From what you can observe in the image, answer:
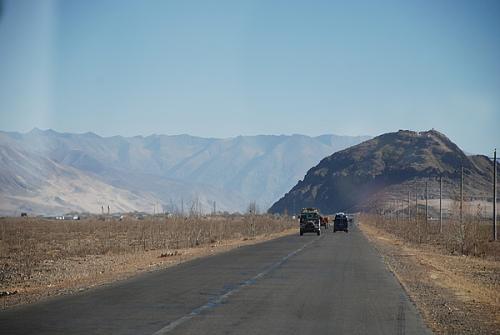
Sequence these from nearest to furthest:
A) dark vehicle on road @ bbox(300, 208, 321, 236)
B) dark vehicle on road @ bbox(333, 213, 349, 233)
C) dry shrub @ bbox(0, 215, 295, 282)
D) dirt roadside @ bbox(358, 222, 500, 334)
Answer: dirt roadside @ bbox(358, 222, 500, 334) < dry shrub @ bbox(0, 215, 295, 282) < dark vehicle on road @ bbox(300, 208, 321, 236) < dark vehicle on road @ bbox(333, 213, 349, 233)

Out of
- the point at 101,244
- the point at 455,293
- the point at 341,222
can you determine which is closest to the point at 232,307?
the point at 455,293

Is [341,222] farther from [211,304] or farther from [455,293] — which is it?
[211,304]

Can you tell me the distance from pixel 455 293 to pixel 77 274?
14.4 m

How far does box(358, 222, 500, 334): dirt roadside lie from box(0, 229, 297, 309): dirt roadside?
9592 millimetres

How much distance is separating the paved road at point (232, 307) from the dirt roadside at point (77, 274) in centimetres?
106

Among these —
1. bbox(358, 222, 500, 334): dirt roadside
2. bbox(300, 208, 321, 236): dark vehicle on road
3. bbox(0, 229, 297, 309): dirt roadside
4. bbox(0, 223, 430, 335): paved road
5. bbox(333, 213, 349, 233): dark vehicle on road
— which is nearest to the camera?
bbox(0, 223, 430, 335): paved road

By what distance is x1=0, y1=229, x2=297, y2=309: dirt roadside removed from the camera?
20609 mm

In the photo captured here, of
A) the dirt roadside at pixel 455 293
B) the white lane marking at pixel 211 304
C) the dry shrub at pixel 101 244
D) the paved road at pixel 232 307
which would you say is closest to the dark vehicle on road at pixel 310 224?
the dry shrub at pixel 101 244

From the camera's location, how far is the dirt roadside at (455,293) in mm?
15359

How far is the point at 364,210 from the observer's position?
602 ft

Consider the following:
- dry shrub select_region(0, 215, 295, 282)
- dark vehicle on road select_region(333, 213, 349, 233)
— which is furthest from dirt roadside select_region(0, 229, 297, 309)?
dark vehicle on road select_region(333, 213, 349, 233)

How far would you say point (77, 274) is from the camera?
28891 mm

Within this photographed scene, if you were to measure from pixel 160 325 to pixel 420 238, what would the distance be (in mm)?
49400

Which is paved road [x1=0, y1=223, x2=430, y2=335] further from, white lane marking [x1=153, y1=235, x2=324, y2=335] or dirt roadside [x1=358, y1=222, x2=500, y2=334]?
dirt roadside [x1=358, y1=222, x2=500, y2=334]
